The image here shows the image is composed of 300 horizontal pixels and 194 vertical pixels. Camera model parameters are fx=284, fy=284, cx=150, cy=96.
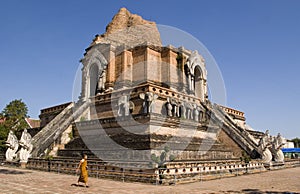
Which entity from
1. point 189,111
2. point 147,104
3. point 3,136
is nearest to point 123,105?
point 147,104

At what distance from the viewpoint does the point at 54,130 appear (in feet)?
69.4

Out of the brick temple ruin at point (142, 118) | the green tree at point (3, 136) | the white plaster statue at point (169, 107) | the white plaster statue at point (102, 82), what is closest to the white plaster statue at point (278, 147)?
the brick temple ruin at point (142, 118)

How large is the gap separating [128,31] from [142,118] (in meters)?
16.5

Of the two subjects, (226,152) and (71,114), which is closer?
(226,152)

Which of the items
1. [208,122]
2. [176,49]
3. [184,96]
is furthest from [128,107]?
[176,49]

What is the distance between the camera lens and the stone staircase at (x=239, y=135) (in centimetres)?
2030

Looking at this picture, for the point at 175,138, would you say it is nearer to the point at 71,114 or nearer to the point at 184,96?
the point at 184,96

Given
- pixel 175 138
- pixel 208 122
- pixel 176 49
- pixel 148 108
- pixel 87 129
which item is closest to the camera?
pixel 175 138

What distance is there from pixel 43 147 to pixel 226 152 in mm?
12573

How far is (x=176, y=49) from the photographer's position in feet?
92.8

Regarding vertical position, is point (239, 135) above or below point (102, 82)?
below

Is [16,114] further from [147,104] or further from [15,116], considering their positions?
[147,104]

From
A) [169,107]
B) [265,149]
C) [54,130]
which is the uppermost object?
[169,107]

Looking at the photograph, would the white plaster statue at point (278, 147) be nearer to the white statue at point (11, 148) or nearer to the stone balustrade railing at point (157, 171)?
the stone balustrade railing at point (157, 171)
